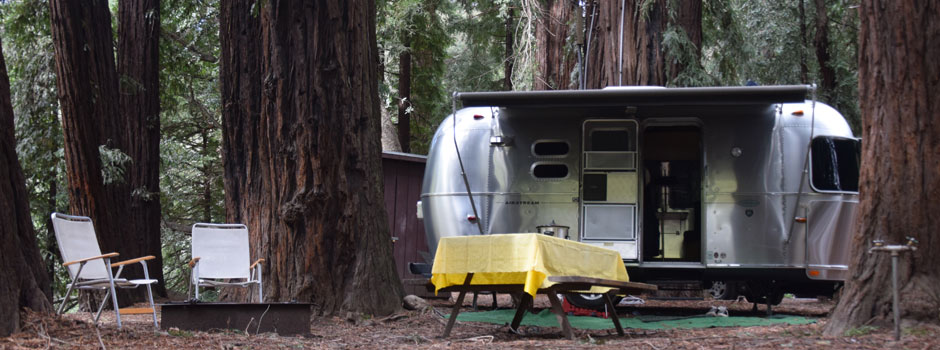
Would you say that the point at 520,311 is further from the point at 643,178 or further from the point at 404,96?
the point at 404,96

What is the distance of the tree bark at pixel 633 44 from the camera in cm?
1335

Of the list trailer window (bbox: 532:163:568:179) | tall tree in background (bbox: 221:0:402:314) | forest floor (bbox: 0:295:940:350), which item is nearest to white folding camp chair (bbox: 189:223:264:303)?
tall tree in background (bbox: 221:0:402:314)

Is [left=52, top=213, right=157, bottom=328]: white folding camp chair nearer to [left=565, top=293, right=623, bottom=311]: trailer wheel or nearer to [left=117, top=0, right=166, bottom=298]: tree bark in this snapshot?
[left=565, top=293, right=623, bottom=311]: trailer wheel

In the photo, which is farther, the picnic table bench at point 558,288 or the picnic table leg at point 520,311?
the picnic table leg at point 520,311

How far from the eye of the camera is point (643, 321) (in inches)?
366

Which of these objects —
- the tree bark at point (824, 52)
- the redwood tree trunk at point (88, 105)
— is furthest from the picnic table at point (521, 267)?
the tree bark at point (824, 52)

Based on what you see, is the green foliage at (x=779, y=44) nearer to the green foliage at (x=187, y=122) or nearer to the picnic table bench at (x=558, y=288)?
the green foliage at (x=187, y=122)

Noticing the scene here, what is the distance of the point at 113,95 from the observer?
1177 centimetres

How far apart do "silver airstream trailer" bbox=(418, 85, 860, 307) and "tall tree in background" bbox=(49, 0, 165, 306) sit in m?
3.92

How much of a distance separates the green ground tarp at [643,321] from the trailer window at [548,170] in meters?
1.32

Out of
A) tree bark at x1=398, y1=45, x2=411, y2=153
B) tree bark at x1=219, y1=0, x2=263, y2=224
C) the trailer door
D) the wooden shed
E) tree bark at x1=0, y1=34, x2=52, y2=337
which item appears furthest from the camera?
tree bark at x1=398, y1=45, x2=411, y2=153

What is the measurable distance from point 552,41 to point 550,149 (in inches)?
340

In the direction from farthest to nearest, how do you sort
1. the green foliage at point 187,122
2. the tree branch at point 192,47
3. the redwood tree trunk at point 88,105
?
the tree branch at point 192,47 → the green foliage at point 187,122 → the redwood tree trunk at point 88,105

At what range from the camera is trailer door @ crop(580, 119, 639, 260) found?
9781 mm
